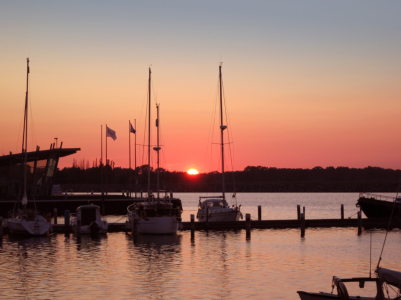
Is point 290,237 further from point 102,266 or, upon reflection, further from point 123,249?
point 102,266

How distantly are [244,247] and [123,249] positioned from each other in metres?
8.50

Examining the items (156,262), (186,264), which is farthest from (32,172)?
(186,264)

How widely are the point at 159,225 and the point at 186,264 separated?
14260mm

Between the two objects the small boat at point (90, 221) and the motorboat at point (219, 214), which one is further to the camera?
the motorboat at point (219, 214)

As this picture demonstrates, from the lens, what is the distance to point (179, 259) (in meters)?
36.7

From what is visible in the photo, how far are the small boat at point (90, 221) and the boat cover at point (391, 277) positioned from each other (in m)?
32.7

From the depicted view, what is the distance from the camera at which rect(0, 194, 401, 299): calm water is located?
85.9 ft

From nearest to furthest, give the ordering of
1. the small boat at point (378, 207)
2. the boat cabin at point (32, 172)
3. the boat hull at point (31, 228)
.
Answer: the boat hull at point (31, 228) < the small boat at point (378, 207) < the boat cabin at point (32, 172)

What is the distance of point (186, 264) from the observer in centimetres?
3456

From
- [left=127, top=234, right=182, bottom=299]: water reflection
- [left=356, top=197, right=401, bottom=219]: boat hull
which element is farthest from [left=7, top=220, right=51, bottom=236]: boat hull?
[left=356, top=197, right=401, bottom=219]: boat hull

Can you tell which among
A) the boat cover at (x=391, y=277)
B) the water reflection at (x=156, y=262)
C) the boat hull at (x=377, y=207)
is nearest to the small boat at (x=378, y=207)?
the boat hull at (x=377, y=207)

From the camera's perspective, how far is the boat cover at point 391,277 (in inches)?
727

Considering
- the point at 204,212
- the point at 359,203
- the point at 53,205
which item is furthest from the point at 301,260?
the point at 53,205

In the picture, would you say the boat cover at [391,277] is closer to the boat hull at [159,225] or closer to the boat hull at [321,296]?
the boat hull at [321,296]
